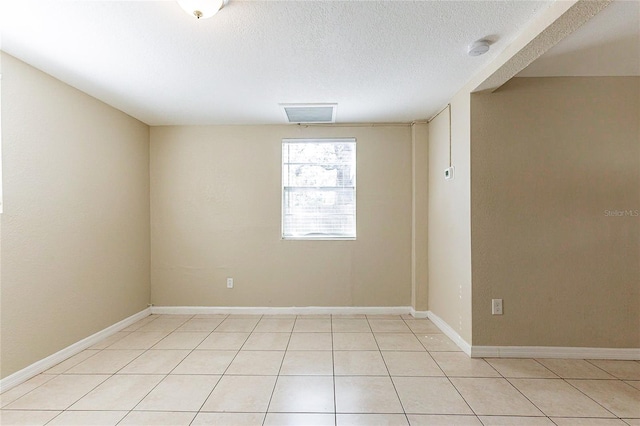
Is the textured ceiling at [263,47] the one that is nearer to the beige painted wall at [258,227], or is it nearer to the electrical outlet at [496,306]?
the beige painted wall at [258,227]

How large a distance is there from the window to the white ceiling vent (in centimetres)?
29

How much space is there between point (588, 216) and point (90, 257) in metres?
4.49

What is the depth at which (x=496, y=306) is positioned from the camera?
2.69 m

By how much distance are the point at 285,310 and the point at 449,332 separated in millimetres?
1905

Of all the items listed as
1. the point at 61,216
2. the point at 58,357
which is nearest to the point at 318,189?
the point at 61,216

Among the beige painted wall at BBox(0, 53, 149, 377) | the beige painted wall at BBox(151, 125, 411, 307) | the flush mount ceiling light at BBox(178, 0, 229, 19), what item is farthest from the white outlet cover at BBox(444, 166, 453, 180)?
the beige painted wall at BBox(0, 53, 149, 377)

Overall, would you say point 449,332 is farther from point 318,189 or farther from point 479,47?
point 479,47

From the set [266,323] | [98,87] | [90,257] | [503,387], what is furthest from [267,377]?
[98,87]

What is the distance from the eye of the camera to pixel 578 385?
2.23 m

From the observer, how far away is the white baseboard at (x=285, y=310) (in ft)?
12.8

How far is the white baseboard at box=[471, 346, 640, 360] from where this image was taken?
8.60 ft

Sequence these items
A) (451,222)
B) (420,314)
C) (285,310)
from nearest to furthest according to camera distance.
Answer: (451,222) → (420,314) → (285,310)

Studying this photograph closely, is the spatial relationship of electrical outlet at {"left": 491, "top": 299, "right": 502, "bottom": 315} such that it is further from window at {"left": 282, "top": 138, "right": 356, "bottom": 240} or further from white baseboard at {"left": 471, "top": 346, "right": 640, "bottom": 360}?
window at {"left": 282, "top": 138, "right": 356, "bottom": 240}

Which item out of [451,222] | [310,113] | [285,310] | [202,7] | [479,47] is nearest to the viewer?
[202,7]
